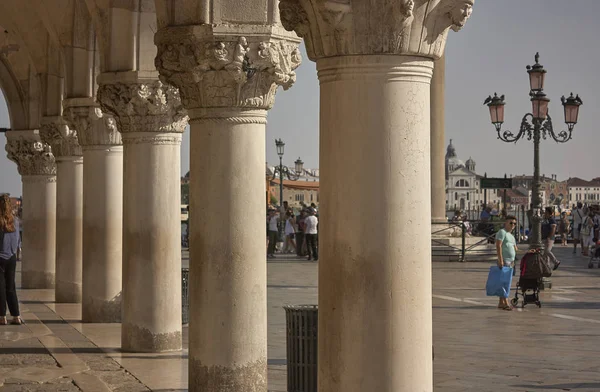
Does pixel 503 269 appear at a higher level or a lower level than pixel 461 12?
lower

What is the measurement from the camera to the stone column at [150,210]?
518 inches

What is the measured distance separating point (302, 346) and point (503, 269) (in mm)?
8845

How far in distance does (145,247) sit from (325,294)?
6.93 meters

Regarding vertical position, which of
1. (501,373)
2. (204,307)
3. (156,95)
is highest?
(156,95)

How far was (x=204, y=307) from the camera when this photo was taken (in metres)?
10.2

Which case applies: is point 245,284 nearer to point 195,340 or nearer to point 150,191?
point 195,340

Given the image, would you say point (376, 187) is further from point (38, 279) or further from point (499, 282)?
point (38, 279)

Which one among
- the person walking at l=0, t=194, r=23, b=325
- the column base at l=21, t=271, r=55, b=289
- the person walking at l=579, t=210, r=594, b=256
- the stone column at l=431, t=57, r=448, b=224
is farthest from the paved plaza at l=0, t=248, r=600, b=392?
the person walking at l=579, t=210, r=594, b=256

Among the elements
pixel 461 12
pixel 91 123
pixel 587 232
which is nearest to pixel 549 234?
pixel 587 232

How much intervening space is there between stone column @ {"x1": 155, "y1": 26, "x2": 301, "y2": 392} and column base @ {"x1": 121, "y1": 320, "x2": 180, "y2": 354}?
2929 millimetres

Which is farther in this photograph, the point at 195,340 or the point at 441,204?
the point at 441,204

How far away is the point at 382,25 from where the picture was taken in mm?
6289

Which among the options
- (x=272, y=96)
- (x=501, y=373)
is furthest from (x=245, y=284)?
(x=501, y=373)

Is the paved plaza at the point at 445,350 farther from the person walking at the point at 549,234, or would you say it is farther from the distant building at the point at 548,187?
the distant building at the point at 548,187
